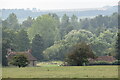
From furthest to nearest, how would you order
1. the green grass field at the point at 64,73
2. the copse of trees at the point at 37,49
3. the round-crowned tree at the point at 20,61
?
1. the copse of trees at the point at 37,49
2. the round-crowned tree at the point at 20,61
3. the green grass field at the point at 64,73

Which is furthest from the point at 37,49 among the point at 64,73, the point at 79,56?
the point at 64,73

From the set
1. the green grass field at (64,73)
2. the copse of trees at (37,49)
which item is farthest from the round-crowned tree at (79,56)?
the copse of trees at (37,49)

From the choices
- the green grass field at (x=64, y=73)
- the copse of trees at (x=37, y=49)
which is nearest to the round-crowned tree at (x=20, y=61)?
the green grass field at (x=64, y=73)

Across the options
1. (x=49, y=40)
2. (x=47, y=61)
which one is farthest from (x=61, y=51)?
(x=49, y=40)

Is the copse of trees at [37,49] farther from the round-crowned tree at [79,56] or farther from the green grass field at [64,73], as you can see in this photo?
the green grass field at [64,73]

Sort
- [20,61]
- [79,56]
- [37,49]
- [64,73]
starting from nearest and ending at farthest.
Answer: [64,73], [20,61], [79,56], [37,49]

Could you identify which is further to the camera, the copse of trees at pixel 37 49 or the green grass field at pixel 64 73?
the copse of trees at pixel 37 49

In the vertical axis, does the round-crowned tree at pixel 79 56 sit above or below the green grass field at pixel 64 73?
below

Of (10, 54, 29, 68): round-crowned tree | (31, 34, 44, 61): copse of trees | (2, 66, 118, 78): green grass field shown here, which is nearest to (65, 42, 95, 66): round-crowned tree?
(10, 54, 29, 68): round-crowned tree

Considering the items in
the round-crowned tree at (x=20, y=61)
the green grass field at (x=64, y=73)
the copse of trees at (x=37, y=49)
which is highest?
the green grass field at (x=64, y=73)

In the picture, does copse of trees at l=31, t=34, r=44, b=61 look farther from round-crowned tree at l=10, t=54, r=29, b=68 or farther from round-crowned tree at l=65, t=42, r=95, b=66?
round-crowned tree at l=10, t=54, r=29, b=68

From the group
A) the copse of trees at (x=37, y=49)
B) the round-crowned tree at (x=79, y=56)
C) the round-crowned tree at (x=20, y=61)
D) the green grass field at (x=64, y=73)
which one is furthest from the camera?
the copse of trees at (x=37, y=49)

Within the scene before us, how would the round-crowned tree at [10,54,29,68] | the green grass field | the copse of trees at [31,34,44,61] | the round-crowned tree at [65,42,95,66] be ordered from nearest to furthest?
the green grass field
the round-crowned tree at [10,54,29,68]
the round-crowned tree at [65,42,95,66]
the copse of trees at [31,34,44,61]

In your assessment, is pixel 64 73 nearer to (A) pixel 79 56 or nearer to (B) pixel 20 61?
(B) pixel 20 61
